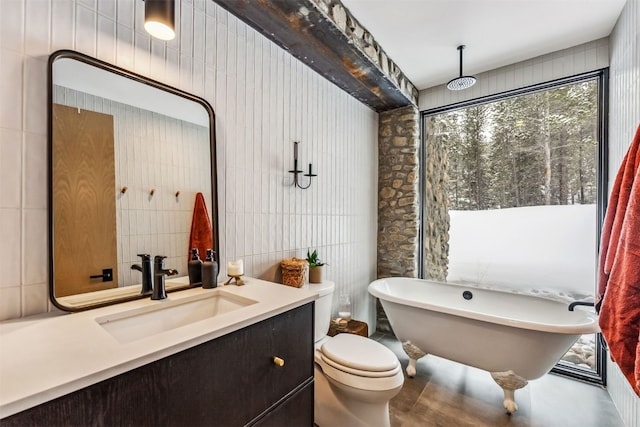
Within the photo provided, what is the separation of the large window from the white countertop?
250cm

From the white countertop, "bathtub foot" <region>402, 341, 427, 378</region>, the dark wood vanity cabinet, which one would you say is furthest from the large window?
the white countertop

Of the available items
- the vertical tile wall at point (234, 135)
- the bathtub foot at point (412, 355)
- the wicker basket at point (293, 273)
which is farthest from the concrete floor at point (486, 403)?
the wicker basket at point (293, 273)

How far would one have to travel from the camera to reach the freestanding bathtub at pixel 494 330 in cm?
173

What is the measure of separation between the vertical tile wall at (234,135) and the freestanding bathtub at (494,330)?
2.29 feet

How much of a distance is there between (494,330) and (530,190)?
4.84 ft

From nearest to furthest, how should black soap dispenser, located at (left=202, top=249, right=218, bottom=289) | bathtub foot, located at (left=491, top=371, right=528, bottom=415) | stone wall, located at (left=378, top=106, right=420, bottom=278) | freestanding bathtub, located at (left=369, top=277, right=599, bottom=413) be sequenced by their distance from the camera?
black soap dispenser, located at (left=202, top=249, right=218, bottom=289)
freestanding bathtub, located at (left=369, top=277, right=599, bottom=413)
bathtub foot, located at (left=491, top=371, right=528, bottom=415)
stone wall, located at (left=378, top=106, right=420, bottom=278)

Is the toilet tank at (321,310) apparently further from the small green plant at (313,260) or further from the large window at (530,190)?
the large window at (530,190)

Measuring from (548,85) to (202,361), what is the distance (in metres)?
3.29

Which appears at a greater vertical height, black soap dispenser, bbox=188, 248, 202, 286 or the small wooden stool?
black soap dispenser, bbox=188, 248, 202, 286

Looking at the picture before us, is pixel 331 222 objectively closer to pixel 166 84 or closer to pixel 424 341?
pixel 424 341

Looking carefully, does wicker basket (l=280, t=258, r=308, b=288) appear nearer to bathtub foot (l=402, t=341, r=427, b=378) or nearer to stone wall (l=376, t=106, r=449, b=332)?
bathtub foot (l=402, t=341, r=427, b=378)

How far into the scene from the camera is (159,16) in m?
0.89

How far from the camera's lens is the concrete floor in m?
1.79

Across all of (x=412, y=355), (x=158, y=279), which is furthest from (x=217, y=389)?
(x=412, y=355)
